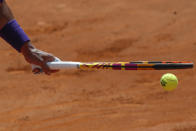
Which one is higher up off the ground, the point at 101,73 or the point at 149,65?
the point at 101,73

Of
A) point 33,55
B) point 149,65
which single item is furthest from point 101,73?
point 33,55

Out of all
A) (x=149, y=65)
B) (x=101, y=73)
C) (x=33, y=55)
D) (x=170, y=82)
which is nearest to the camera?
(x=33, y=55)

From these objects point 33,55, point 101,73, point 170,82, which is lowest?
point 170,82

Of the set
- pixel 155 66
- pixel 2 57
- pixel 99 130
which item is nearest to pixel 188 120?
pixel 99 130

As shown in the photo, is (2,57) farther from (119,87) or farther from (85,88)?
(119,87)

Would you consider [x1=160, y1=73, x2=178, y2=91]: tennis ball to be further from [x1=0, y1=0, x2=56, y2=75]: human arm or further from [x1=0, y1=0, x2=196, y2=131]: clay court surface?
[x1=0, y1=0, x2=56, y2=75]: human arm

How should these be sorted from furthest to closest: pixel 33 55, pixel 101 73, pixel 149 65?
pixel 101 73 → pixel 149 65 → pixel 33 55

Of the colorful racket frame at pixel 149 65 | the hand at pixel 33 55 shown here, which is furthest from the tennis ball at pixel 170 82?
the hand at pixel 33 55

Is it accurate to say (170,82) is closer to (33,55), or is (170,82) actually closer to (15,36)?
(33,55)
